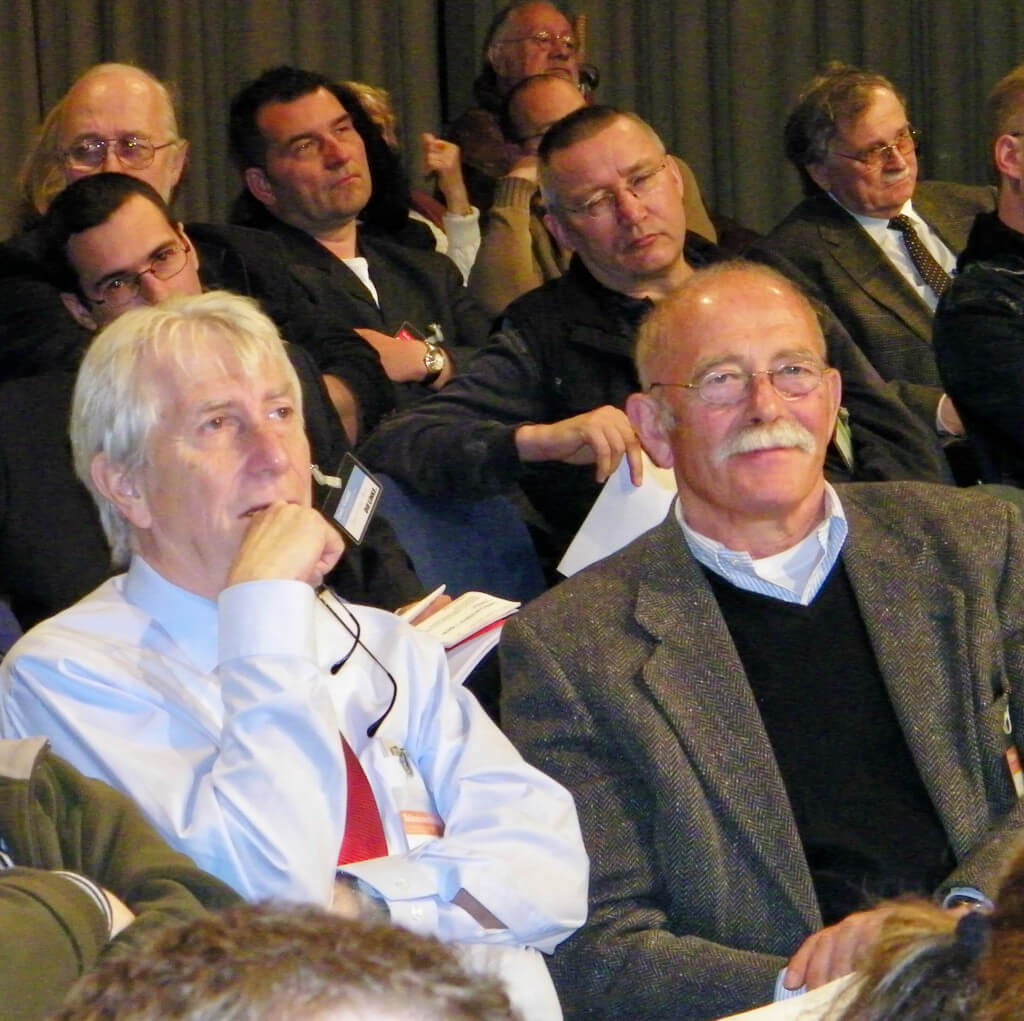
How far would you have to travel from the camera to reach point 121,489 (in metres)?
2.12

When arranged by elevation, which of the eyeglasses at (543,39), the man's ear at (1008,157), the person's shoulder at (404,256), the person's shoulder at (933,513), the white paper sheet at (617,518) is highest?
the eyeglasses at (543,39)

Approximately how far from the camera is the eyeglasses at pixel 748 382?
2.45 metres

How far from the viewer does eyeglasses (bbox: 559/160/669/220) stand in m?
3.50

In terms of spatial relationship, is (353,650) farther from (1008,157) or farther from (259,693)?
(1008,157)

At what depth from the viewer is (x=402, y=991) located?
74 cm

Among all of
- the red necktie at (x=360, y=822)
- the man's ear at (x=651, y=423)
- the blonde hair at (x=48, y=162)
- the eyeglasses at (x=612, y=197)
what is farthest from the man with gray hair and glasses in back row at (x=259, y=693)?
the blonde hair at (x=48, y=162)

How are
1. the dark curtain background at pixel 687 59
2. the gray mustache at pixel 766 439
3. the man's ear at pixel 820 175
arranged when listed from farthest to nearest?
the dark curtain background at pixel 687 59, the man's ear at pixel 820 175, the gray mustache at pixel 766 439

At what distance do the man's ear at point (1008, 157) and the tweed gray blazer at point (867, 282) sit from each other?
39cm

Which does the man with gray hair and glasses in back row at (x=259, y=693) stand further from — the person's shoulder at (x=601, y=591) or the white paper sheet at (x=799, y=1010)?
the white paper sheet at (x=799, y=1010)

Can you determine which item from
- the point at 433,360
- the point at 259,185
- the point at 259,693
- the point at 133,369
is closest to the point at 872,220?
the point at 433,360

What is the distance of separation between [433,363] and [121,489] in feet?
5.43

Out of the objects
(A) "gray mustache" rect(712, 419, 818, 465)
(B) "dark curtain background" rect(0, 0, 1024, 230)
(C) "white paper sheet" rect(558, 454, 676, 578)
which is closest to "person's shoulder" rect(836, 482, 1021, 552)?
(A) "gray mustache" rect(712, 419, 818, 465)

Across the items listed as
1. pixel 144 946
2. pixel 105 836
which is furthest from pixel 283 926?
pixel 105 836

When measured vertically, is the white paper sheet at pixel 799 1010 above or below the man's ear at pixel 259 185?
below
